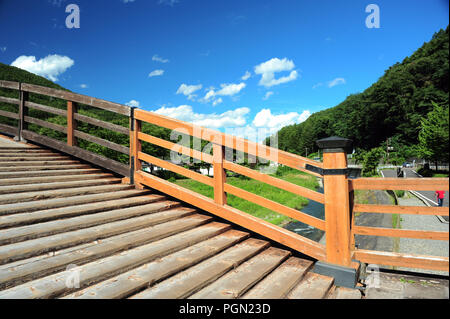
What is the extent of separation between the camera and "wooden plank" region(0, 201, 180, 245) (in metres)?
2.38

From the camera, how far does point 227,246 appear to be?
9.50 ft

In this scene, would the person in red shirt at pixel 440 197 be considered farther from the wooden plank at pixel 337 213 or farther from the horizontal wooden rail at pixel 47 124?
the horizontal wooden rail at pixel 47 124

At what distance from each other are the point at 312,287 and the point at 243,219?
1220 millimetres

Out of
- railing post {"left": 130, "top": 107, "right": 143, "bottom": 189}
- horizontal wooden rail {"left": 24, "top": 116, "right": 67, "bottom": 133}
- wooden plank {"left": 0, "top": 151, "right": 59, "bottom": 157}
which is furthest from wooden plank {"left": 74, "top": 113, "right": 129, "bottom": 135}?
wooden plank {"left": 0, "top": 151, "right": 59, "bottom": 157}

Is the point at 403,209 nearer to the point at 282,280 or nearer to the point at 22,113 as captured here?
the point at 282,280

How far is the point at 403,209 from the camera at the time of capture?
211 cm

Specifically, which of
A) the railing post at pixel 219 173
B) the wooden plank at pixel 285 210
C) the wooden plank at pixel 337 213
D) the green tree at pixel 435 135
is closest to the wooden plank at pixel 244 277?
the wooden plank at pixel 285 210

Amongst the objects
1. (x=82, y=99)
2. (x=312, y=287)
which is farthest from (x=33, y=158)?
(x=312, y=287)

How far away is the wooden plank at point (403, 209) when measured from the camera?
A: 168 centimetres

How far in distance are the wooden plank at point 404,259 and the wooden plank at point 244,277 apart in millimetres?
756
